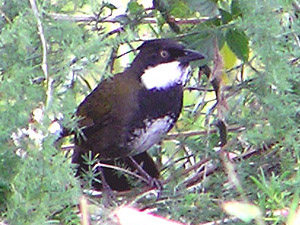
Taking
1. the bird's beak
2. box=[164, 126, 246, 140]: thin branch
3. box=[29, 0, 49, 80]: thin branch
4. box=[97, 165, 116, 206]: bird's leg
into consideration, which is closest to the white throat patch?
A: the bird's beak

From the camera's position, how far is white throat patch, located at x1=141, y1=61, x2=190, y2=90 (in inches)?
156

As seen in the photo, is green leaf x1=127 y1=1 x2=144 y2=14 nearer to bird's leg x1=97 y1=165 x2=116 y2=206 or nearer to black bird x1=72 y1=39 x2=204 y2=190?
black bird x1=72 y1=39 x2=204 y2=190

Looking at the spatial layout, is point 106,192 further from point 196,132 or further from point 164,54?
point 164,54

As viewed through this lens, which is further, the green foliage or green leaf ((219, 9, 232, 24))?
green leaf ((219, 9, 232, 24))

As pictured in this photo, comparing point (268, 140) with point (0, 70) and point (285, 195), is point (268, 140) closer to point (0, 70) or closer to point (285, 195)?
point (285, 195)

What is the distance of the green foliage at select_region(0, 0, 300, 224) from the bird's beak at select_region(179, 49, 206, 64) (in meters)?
0.05

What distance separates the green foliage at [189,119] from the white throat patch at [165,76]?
25cm

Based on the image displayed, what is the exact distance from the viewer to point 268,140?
9.47 ft

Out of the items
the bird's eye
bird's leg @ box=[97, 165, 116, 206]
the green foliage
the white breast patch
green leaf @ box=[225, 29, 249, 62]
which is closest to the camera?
the green foliage

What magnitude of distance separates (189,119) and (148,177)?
30 centimetres

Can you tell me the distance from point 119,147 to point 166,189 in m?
0.65

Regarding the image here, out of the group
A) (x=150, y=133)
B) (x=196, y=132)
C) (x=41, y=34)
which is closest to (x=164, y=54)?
(x=150, y=133)

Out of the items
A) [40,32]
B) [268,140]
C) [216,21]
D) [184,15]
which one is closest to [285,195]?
[268,140]

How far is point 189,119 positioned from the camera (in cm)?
365
